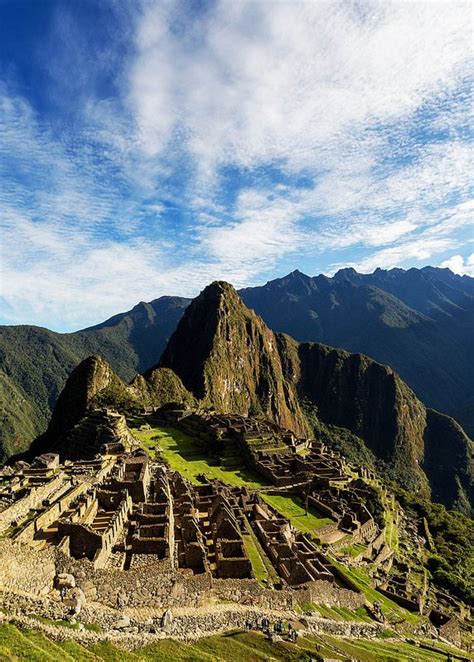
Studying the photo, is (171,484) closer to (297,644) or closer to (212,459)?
(297,644)

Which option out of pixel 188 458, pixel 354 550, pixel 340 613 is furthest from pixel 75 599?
pixel 188 458

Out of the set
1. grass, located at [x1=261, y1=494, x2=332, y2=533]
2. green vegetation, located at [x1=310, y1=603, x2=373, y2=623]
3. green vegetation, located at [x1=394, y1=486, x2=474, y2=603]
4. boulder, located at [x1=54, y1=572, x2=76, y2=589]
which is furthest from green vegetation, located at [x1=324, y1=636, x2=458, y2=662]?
green vegetation, located at [x1=394, y1=486, x2=474, y2=603]

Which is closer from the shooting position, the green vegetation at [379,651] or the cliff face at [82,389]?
the green vegetation at [379,651]

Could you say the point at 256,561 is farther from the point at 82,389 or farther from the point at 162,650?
the point at 82,389

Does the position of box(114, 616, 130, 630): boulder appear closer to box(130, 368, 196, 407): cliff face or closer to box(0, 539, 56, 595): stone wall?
box(0, 539, 56, 595): stone wall

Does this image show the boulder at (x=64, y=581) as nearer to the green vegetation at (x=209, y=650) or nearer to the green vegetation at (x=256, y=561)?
the green vegetation at (x=209, y=650)

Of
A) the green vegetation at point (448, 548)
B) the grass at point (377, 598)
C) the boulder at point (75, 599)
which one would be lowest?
the green vegetation at point (448, 548)

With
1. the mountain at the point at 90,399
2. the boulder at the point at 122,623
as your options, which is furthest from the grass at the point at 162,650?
the mountain at the point at 90,399
